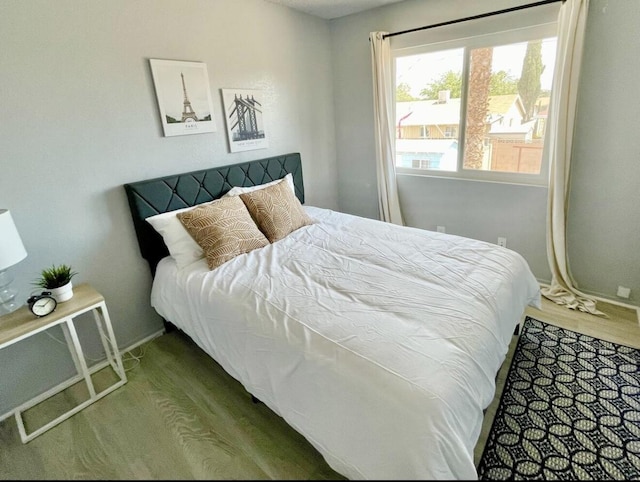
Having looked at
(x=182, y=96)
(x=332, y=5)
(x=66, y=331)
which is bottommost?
(x=66, y=331)

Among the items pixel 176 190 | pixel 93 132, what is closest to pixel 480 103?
pixel 176 190

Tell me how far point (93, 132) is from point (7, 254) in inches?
34.8

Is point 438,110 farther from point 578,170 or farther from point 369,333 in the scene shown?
point 369,333

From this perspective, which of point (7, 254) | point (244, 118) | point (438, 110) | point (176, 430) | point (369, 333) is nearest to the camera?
point (176, 430)

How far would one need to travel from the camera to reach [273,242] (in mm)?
2502

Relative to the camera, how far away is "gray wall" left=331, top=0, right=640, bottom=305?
227 centimetres

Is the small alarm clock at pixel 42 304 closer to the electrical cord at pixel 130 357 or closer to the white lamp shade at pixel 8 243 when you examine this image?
the white lamp shade at pixel 8 243

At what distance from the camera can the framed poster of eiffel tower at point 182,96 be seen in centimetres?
232

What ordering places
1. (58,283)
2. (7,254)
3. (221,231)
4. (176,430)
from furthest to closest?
(221,231) → (58,283) → (7,254) → (176,430)

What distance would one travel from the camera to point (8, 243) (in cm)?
163

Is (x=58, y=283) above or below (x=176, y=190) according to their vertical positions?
below

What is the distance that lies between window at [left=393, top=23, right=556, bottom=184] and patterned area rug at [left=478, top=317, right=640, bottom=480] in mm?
1397

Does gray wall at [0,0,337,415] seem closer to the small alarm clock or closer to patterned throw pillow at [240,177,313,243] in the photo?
the small alarm clock

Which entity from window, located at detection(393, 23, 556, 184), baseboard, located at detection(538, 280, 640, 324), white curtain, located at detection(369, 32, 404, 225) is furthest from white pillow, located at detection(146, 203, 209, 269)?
baseboard, located at detection(538, 280, 640, 324)
